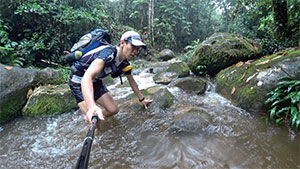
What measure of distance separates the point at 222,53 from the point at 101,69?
201 inches

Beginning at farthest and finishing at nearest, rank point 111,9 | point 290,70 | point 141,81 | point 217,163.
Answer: point 111,9
point 141,81
point 290,70
point 217,163

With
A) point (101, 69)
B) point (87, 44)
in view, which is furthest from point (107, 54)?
point (87, 44)

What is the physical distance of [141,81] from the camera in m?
7.54

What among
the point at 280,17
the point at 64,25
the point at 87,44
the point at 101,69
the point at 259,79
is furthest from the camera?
the point at 64,25

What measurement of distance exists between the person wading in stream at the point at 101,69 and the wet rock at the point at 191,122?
45.1 inches

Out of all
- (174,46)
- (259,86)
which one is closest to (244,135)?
(259,86)

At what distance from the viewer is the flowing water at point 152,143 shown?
232cm

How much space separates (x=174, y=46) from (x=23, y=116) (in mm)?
18790

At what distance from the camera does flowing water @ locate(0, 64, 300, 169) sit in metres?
2.32

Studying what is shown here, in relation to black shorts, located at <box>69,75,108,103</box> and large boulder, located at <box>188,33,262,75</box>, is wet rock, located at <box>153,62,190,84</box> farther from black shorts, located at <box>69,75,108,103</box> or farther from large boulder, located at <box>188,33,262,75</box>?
black shorts, located at <box>69,75,108,103</box>

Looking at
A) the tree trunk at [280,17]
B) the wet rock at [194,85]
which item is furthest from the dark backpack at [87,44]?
the tree trunk at [280,17]

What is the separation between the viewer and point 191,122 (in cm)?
313

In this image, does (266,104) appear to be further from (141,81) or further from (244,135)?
(141,81)

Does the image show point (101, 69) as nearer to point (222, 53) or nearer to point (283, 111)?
point (283, 111)
